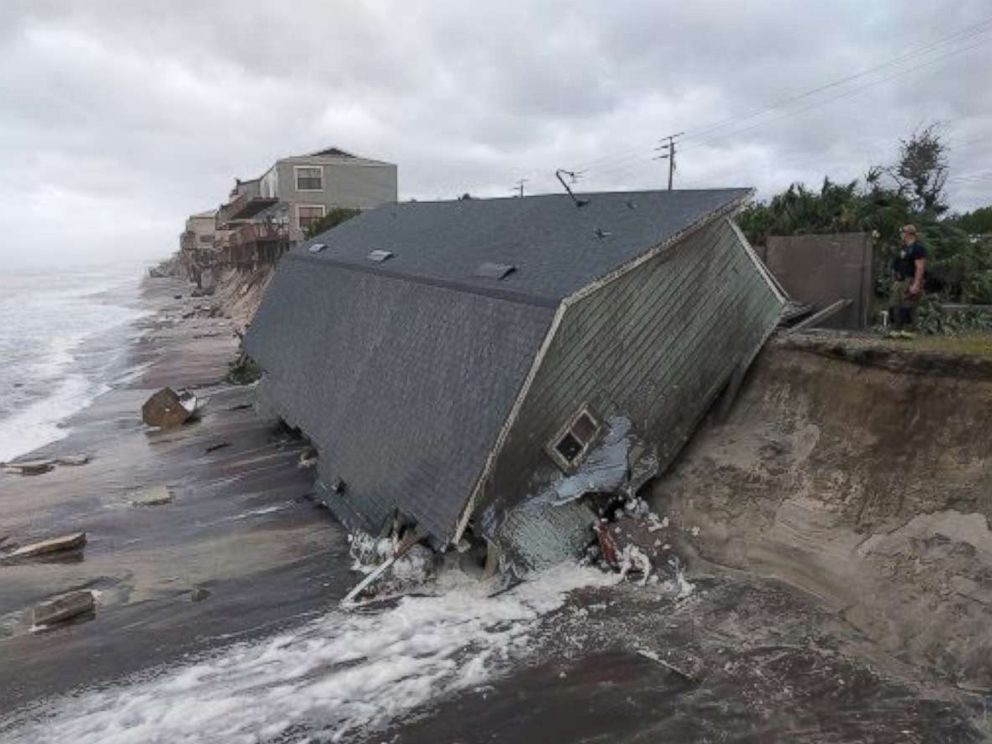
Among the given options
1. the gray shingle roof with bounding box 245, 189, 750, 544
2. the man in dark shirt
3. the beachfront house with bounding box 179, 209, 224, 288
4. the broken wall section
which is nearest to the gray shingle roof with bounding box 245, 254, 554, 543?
the gray shingle roof with bounding box 245, 189, 750, 544

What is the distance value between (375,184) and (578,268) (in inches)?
2109

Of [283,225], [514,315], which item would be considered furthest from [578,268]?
[283,225]

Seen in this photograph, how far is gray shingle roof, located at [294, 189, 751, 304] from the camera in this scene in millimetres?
11938

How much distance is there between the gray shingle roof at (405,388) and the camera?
10.9 m

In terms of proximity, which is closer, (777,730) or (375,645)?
(777,730)

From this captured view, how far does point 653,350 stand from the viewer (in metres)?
12.2

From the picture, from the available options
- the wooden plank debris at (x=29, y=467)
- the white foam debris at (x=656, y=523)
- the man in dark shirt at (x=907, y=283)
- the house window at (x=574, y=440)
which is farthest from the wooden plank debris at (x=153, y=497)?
the man in dark shirt at (x=907, y=283)

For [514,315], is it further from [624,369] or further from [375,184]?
[375,184]

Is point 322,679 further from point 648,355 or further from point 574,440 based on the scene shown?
point 648,355

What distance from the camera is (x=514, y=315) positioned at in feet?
37.7

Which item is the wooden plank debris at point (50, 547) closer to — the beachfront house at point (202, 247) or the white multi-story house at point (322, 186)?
the white multi-story house at point (322, 186)

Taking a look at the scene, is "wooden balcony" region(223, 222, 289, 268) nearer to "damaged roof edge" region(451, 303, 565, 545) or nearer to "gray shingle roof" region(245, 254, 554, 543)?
"gray shingle roof" region(245, 254, 554, 543)

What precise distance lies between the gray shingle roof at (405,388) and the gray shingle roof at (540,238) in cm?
61

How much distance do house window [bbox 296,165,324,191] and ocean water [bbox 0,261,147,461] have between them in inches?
658
